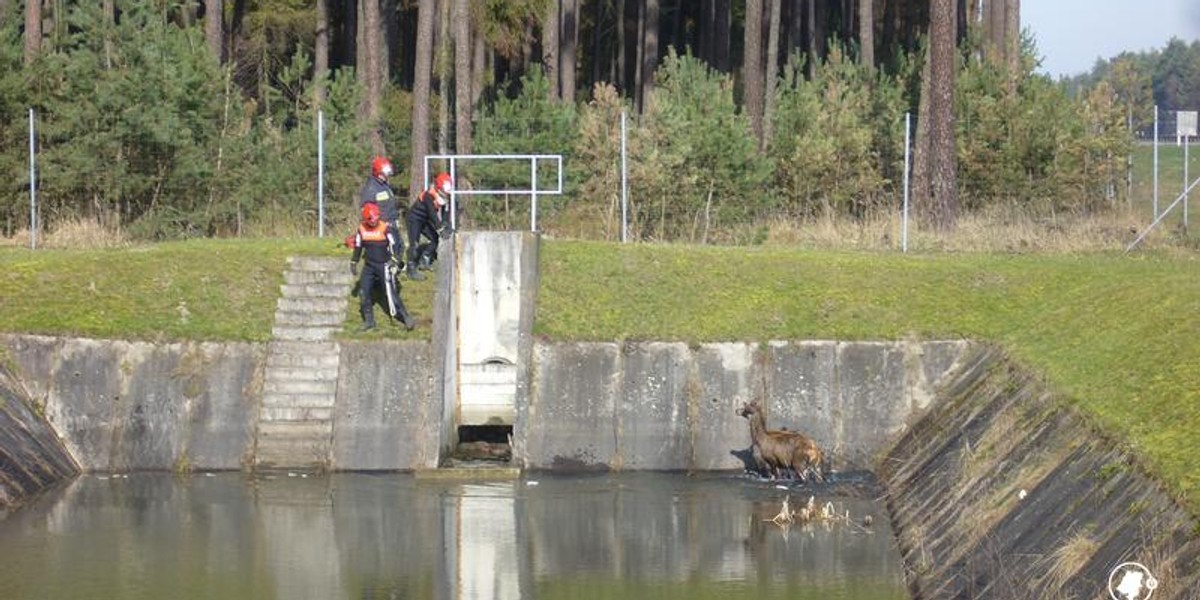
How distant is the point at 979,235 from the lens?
2988 cm

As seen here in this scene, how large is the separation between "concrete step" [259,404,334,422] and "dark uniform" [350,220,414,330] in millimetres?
1380

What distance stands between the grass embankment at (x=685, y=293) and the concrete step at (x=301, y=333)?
0.18 metres

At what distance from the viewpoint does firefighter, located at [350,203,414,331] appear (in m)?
23.0

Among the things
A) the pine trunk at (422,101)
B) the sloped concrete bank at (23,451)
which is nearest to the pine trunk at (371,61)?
the pine trunk at (422,101)

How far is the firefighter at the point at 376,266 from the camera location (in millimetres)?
23016

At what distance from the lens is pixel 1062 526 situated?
13312mm

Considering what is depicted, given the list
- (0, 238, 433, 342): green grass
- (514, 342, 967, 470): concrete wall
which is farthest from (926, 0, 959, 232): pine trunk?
(0, 238, 433, 342): green grass

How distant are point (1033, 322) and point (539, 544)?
7888 mm

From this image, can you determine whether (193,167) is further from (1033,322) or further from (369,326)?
(1033,322)

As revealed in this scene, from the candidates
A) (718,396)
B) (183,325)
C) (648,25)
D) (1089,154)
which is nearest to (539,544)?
(718,396)

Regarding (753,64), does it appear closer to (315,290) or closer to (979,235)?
(979,235)

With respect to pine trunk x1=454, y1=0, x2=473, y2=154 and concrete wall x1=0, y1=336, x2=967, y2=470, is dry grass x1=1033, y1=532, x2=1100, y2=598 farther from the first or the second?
pine trunk x1=454, y1=0, x2=473, y2=154

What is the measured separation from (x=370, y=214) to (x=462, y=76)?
50.5ft

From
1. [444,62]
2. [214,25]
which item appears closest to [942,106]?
[444,62]
